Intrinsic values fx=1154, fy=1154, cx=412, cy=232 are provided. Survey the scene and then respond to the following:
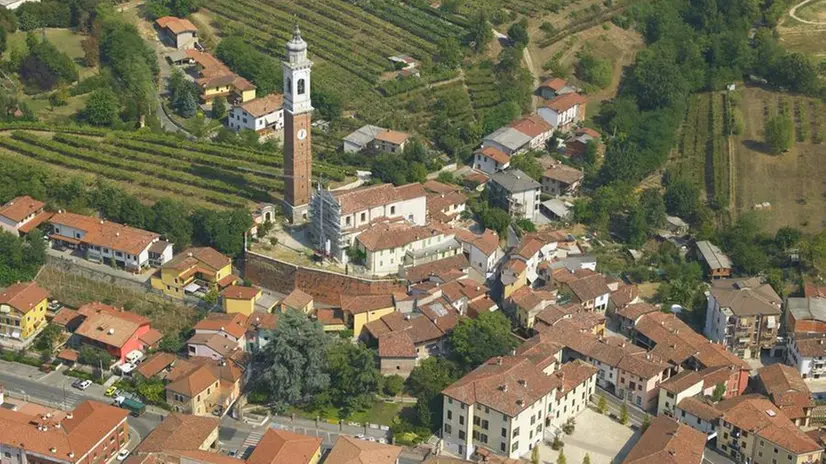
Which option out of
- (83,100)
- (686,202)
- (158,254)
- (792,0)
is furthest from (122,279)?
(792,0)

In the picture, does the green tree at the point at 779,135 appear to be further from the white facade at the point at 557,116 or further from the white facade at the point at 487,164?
the white facade at the point at 487,164

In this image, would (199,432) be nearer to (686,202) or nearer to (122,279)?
(122,279)

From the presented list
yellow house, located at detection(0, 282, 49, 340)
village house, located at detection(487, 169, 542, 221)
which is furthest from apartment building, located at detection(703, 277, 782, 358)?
yellow house, located at detection(0, 282, 49, 340)

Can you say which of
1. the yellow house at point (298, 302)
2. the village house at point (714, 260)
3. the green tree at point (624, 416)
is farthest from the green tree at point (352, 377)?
the village house at point (714, 260)

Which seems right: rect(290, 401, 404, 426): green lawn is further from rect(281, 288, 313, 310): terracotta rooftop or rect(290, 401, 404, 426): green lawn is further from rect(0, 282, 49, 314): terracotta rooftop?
rect(0, 282, 49, 314): terracotta rooftop

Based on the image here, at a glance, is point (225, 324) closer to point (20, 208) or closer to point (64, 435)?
point (64, 435)

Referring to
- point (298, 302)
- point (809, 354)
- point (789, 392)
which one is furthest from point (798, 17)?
point (298, 302)
